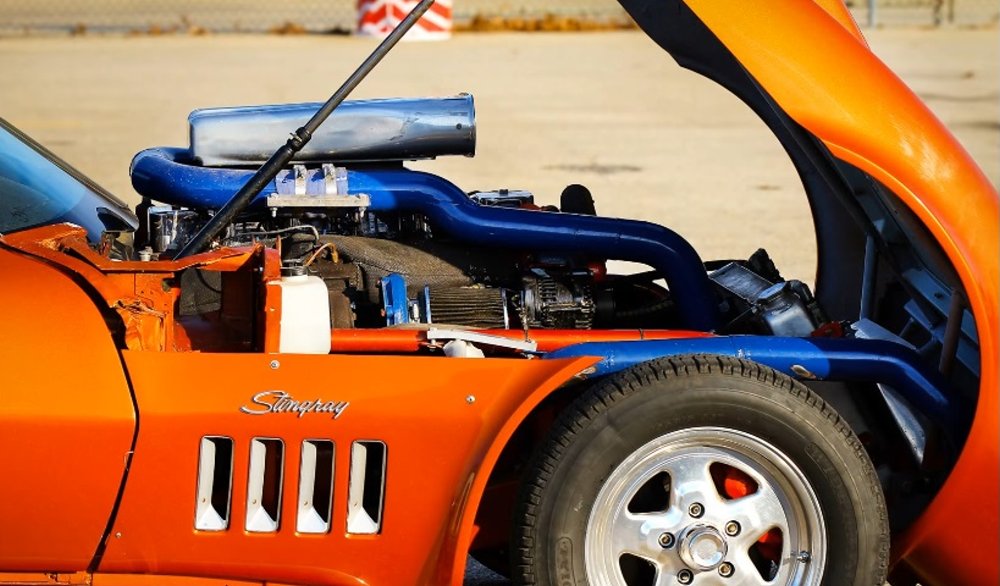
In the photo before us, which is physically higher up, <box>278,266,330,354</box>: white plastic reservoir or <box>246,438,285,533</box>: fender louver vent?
<box>278,266,330,354</box>: white plastic reservoir

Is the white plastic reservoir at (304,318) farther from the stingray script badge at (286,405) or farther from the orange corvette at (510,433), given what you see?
the stingray script badge at (286,405)

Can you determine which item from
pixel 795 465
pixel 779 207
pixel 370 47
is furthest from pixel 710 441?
pixel 370 47

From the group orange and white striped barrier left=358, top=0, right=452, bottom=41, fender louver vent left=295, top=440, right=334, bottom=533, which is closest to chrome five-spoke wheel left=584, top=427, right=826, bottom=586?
fender louver vent left=295, top=440, right=334, bottom=533

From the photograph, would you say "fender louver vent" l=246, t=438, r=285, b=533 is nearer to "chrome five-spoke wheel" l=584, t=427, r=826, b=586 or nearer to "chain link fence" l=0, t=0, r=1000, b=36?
"chrome five-spoke wheel" l=584, t=427, r=826, b=586

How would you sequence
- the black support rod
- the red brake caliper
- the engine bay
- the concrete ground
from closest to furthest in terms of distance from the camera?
the red brake caliper
the black support rod
the engine bay
the concrete ground

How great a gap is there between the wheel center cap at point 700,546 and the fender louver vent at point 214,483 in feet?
3.32

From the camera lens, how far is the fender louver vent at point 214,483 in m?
3.33

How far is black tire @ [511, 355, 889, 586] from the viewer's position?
3332 mm

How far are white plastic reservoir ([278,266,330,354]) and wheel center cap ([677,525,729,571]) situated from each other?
0.92m

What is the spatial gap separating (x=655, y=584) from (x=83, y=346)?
1.37 meters

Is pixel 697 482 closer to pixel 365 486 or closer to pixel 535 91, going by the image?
pixel 365 486

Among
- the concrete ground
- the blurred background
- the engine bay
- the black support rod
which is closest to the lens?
the black support rod

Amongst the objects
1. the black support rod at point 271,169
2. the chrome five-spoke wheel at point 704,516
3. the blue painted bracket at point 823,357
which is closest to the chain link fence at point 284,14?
the black support rod at point 271,169

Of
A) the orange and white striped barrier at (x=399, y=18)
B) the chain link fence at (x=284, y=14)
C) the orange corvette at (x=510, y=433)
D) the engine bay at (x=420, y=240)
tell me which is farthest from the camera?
the chain link fence at (x=284, y=14)
